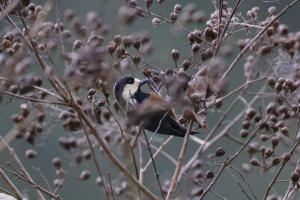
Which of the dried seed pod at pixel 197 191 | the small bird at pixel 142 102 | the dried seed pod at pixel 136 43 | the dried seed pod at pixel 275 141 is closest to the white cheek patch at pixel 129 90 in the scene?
the small bird at pixel 142 102

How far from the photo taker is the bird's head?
2256 mm

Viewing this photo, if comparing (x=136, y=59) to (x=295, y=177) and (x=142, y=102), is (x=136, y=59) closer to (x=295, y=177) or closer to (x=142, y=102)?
(x=142, y=102)

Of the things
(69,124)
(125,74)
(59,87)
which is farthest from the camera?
(69,124)

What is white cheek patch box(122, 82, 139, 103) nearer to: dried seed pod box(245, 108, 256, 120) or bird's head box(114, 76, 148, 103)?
bird's head box(114, 76, 148, 103)

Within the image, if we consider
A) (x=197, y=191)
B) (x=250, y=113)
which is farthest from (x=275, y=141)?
(x=197, y=191)

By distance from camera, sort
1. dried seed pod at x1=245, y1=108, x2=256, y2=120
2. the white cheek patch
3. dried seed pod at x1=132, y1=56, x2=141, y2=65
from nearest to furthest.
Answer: the white cheek patch → dried seed pod at x1=132, y1=56, x2=141, y2=65 → dried seed pod at x1=245, y1=108, x2=256, y2=120

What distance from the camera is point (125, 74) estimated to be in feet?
7.64

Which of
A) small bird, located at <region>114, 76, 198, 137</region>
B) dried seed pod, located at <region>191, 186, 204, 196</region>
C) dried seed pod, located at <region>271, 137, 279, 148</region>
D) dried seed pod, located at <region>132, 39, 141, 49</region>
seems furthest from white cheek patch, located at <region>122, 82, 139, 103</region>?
dried seed pod, located at <region>271, 137, 279, 148</region>

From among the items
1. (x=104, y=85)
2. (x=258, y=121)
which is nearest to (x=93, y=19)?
(x=104, y=85)

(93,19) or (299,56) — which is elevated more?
(93,19)

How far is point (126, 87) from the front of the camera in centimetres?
230

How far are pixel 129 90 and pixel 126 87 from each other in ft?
0.34

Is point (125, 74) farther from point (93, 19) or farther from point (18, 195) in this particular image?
point (18, 195)

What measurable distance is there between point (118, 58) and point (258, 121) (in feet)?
1.88
